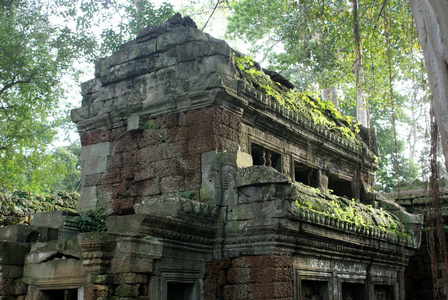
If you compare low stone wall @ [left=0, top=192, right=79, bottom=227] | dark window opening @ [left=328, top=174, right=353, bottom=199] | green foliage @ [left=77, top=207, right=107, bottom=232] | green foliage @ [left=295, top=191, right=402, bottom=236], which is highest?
dark window opening @ [left=328, top=174, right=353, bottom=199]

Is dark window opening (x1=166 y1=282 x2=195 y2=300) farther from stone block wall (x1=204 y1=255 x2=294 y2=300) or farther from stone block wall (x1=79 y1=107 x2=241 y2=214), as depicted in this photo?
stone block wall (x1=79 y1=107 x2=241 y2=214)

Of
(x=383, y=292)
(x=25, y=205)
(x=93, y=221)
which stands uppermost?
(x=25, y=205)

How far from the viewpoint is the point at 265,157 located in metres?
8.41

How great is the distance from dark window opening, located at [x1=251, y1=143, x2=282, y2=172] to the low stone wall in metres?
3.89

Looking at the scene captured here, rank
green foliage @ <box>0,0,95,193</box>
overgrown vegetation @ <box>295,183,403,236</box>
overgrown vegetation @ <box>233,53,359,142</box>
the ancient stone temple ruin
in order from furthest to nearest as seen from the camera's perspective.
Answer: green foliage @ <box>0,0,95,193</box>, overgrown vegetation @ <box>233,53,359,142</box>, overgrown vegetation @ <box>295,183,403,236</box>, the ancient stone temple ruin

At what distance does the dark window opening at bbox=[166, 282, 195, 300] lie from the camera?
21.4 feet

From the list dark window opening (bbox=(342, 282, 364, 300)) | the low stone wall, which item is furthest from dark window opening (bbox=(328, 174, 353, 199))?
the low stone wall

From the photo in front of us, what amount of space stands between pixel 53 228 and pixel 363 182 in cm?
663

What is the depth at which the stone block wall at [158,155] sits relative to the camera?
23.9ft

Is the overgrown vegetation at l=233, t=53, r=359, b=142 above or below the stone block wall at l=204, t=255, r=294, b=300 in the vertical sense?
above

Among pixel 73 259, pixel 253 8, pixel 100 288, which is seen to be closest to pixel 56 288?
pixel 73 259

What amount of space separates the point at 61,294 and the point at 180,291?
1.48 meters

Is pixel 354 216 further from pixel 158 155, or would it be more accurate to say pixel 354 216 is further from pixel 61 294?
pixel 61 294

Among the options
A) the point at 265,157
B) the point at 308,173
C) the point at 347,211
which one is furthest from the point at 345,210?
the point at 308,173
